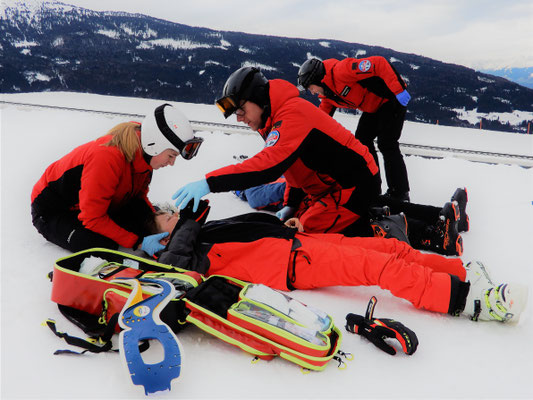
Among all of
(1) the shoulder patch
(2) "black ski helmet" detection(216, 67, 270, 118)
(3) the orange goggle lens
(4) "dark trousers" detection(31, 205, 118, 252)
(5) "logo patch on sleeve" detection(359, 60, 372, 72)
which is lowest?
(4) "dark trousers" detection(31, 205, 118, 252)

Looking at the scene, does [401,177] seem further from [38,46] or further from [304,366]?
[38,46]

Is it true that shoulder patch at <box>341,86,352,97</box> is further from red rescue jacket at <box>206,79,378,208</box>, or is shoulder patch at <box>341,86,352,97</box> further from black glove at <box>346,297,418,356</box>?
black glove at <box>346,297,418,356</box>

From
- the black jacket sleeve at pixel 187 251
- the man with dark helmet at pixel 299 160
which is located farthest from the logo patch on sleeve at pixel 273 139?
the black jacket sleeve at pixel 187 251

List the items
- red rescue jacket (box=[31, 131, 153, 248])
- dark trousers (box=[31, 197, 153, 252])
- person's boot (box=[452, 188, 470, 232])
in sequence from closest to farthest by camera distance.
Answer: red rescue jacket (box=[31, 131, 153, 248]) → dark trousers (box=[31, 197, 153, 252]) → person's boot (box=[452, 188, 470, 232])

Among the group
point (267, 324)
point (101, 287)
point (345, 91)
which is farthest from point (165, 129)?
point (345, 91)

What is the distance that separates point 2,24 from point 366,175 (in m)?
12.3

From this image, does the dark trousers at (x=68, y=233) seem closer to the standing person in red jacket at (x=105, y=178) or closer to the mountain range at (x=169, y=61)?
the standing person in red jacket at (x=105, y=178)

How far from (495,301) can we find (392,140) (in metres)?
2.26

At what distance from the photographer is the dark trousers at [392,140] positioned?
3.71 metres

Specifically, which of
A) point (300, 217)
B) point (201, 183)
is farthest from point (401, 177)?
point (201, 183)

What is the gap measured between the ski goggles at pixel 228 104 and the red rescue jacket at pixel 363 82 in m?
1.74

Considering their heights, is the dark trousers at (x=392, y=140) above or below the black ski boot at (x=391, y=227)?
above

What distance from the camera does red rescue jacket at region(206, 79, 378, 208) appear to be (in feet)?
7.41

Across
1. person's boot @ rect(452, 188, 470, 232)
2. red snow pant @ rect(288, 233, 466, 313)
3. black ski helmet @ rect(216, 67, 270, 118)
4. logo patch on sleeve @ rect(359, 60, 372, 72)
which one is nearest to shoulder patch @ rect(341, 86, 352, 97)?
logo patch on sleeve @ rect(359, 60, 372, 72)
